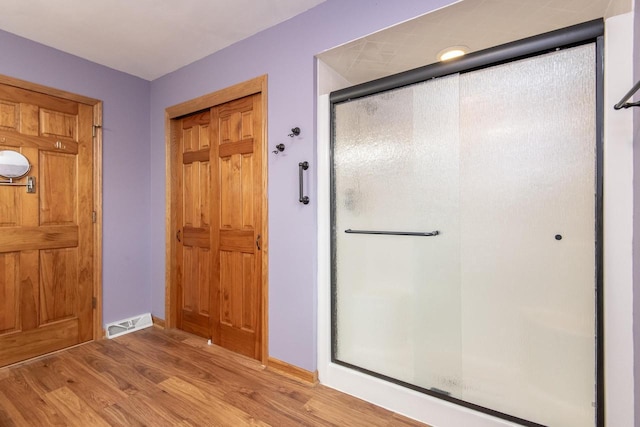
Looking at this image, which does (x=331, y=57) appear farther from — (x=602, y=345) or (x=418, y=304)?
(x=602, y=345)

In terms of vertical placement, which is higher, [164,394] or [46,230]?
[46,230]

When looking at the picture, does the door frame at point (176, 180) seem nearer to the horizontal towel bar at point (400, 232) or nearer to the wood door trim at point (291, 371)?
the wood door trim at point (291, 371)

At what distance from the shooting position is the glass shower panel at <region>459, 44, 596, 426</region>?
1.27 metres

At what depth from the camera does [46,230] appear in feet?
7.56

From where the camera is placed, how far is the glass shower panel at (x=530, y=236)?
127 cm

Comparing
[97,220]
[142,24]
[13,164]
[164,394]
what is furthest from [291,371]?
[142,24]

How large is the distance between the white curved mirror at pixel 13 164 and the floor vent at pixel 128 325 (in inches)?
54.9

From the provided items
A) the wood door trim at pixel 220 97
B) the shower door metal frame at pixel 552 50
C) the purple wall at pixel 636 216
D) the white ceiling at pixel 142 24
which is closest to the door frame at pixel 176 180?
the wood door trim at pixel 220 97

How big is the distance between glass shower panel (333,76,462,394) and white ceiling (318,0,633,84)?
31cm

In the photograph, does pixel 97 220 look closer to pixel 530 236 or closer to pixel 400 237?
pixel 400 237

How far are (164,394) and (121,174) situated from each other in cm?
193

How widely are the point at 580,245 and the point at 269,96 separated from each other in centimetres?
193

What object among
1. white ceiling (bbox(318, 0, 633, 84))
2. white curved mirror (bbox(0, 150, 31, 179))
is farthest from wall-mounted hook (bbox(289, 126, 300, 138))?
white curved mirror (bbox(0, 150, 31, 179))

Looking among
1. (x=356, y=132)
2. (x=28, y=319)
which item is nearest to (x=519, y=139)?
Answer: (x=356, y=132)
